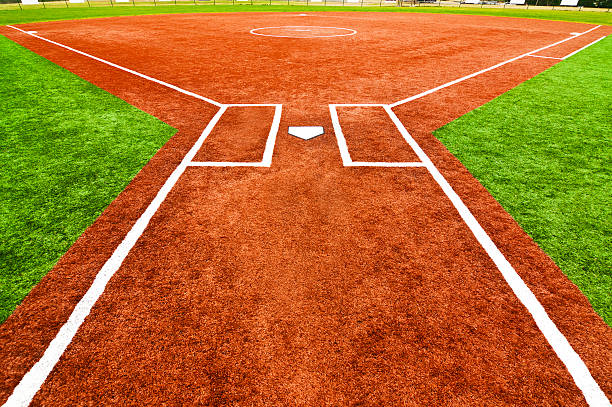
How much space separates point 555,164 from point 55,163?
8.45 meters

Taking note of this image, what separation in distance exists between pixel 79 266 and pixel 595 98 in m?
11.8

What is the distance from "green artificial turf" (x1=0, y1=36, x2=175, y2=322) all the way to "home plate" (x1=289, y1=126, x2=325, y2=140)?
2.47 metres

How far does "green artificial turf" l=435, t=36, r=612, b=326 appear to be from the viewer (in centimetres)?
371

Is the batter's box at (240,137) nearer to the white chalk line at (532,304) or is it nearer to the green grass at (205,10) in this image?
the white chalk line at (532,304)

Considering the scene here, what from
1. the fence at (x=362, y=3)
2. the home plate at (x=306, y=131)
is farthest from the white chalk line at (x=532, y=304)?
the fence at (x=362, y=3)

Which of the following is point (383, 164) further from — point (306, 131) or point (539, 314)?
point (539, 314)

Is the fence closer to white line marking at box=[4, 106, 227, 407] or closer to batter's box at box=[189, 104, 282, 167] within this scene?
batter's box at box=[189, 104, 282, 167]

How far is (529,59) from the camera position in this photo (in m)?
12.6

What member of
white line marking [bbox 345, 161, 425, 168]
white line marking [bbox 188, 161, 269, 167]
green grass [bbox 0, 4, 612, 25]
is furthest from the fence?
white line marking [bbox 188, 161, 269, 167]

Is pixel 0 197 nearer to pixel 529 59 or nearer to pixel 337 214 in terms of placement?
pixel 337 214

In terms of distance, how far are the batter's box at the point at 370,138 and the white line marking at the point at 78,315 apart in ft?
10.1

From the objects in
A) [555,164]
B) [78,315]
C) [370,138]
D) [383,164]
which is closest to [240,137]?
[370,138]

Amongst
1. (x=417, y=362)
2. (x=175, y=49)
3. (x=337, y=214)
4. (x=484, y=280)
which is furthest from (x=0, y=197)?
(x=175, y=49)

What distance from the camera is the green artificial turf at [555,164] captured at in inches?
146
